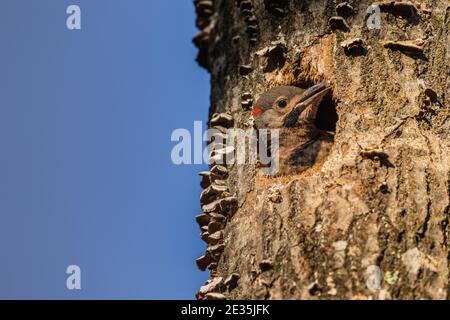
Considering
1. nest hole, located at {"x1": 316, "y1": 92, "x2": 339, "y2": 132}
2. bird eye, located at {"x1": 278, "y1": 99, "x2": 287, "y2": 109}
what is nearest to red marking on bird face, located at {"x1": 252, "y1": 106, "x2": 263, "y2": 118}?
bird eye, located at {"x1": 278, "y1": 99, "x2": 287, "y2": 109}

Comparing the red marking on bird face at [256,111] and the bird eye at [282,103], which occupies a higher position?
the bird eye at [282,103]

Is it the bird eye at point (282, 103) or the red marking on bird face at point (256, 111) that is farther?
the bird eye at point (282, 103)

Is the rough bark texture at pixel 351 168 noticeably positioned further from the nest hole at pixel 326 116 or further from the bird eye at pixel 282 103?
the bird eye at pixel 282 103

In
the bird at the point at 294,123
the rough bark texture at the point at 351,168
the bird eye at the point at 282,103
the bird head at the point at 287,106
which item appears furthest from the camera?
the bird eye at the point at 282,103

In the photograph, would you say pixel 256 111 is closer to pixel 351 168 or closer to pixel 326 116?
pixel 326 116

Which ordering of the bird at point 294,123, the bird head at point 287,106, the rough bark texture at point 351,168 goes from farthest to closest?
the bird head at point 287,106 → the bird at point 294,123 → the rough bark texture at point 351,168

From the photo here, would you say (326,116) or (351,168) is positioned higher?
(326,116)

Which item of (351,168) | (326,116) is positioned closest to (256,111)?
(326,116)

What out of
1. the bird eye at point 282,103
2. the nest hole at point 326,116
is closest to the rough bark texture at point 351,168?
the nest hole at point 326,116
